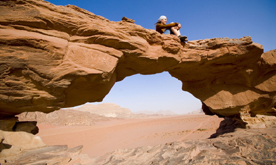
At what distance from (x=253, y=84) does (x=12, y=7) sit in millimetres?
10856

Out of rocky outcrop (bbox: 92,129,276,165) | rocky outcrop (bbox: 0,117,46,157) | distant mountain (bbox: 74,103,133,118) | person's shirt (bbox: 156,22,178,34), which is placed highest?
person's shirt (bbox: 156,22,178,34)

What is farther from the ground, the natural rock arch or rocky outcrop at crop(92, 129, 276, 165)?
the natural rock arch

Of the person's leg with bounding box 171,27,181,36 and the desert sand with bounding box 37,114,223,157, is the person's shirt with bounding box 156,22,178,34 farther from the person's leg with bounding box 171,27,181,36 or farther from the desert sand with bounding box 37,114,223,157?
the desert sand with bounding box 37,114,223,157

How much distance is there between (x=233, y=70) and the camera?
24.3ft

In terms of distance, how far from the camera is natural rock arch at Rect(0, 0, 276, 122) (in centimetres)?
368

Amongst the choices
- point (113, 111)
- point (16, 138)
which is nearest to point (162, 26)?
point (16, 138)

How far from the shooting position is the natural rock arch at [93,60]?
3.68 metres

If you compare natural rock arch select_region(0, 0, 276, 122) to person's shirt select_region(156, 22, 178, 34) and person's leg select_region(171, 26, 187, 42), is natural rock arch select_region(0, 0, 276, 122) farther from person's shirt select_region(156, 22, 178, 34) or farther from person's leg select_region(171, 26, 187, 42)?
person's shirt select_region(156, 22, 178, 34)

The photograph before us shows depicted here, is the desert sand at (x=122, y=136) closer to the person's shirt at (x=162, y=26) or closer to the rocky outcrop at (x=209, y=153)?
the rocky outcrop at (x=209, y=153)

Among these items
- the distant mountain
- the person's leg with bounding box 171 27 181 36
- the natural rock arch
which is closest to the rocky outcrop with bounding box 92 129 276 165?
the natural rock arch

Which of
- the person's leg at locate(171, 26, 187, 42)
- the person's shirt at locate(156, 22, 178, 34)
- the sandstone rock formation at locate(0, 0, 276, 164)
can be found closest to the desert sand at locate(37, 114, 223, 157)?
the sandstone rock formation at locate(0, 0, 276, 164)

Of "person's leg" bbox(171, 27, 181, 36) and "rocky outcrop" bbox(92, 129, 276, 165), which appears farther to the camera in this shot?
"person's leg" bbox(171, 27, 181, 36)

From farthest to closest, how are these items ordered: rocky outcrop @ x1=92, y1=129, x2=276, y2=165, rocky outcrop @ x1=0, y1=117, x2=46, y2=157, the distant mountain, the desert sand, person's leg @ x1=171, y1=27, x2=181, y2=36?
the distant mountain → the desert sand → person's leg @ x1=171, y1=27, x2=181, y2=36 → rocky outcrop @ x1=0, y1=117, x2=46, y2=157 → rocky outcrop @ x1=92, y1=129, x2=276, y2=165

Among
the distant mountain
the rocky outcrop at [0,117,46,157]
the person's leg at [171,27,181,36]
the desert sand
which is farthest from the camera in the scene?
the distant mountain
